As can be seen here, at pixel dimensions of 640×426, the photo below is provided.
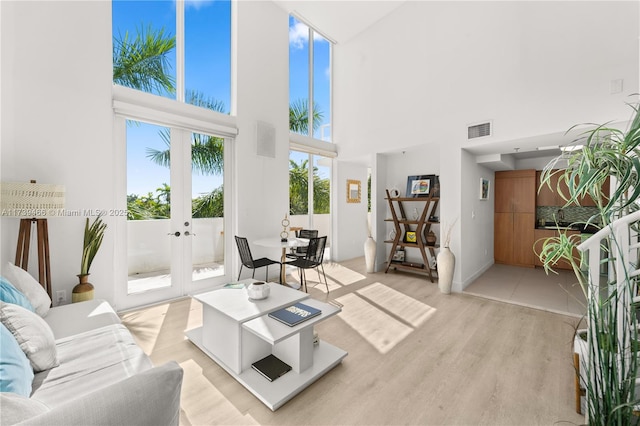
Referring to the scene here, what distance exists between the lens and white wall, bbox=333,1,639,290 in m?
3.10

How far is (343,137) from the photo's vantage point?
603 centimetres

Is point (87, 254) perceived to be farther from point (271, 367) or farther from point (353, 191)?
point (353, 191)

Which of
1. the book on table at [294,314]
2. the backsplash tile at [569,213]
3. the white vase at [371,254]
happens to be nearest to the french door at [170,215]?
the book on table at [294,314]

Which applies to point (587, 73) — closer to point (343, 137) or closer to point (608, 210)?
point (608, 210)

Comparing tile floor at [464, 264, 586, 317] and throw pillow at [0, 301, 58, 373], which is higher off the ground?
throw pillow at [0, 301, 58, 373]

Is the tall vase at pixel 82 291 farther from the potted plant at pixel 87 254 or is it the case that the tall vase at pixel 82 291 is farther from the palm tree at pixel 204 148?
the palm tree at pixel 204 148

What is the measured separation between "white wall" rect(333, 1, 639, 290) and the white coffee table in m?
2.98

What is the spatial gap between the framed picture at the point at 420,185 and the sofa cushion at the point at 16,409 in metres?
5.06

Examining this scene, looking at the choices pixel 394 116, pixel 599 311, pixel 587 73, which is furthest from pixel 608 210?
pixel 394 116

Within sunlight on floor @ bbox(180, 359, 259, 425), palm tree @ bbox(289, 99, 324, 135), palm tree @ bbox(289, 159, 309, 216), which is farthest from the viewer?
palm tree @ bbox(289, 99, 324, 135)

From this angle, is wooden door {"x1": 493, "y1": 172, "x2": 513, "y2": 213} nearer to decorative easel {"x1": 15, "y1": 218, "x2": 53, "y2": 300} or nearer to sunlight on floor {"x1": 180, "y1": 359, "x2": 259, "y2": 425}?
sunlight on floor {"x1": 180, "y1": 359, "x2": 259, "y2": 425}

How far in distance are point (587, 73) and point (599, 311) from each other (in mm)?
3415

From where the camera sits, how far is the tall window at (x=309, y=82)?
581cm

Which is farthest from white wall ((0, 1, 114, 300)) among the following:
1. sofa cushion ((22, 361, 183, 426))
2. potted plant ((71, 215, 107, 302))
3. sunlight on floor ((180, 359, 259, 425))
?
sofa cushion ((22, 361, 183, 426))
